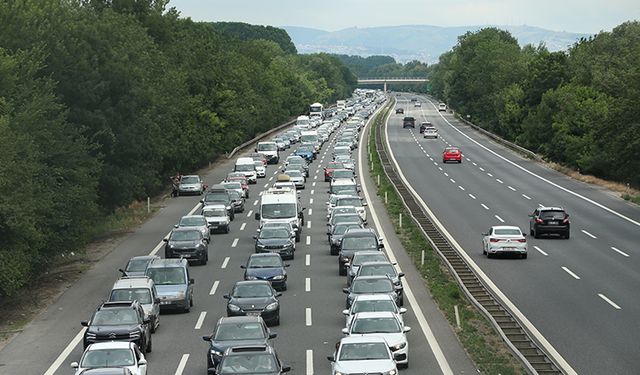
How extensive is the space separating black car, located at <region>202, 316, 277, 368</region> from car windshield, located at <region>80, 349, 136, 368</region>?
220 centimetres

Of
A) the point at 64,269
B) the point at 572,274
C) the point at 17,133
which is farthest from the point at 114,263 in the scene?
the point at 572,274

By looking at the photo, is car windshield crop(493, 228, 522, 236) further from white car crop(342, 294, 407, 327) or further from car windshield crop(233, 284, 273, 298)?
white car crop(342, 294, 407, 327)

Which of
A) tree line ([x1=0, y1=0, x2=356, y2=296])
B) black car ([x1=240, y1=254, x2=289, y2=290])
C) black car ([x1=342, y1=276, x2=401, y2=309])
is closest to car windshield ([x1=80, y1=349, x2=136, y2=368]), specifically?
tree line ([x1=0, y1=0, x2=356, y2=296])

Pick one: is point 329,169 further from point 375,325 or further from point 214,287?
point 375,325

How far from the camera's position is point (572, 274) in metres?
42.2

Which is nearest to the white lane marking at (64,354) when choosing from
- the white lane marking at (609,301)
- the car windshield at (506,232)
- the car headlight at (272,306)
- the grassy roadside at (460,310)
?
the car headlight at (272,306)

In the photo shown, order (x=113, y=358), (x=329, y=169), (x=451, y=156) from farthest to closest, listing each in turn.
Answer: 1. (x=451, y=156)
2. (x=329, y=169)
3. (x=113, y=358)

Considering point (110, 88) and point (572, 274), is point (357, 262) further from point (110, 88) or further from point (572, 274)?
point (110, 88)

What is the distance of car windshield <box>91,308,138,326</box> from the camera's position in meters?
29.3

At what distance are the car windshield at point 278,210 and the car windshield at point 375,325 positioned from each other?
79.3 feet

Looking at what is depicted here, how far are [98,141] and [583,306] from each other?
1121 inches

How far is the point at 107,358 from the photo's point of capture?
25.0 metres

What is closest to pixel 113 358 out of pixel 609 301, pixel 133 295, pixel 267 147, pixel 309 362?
pixel 309 362

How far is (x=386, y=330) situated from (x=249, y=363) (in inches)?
215
